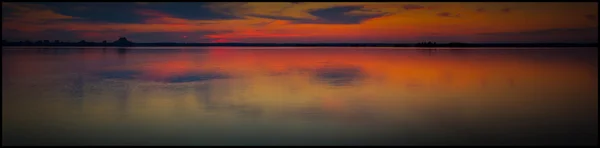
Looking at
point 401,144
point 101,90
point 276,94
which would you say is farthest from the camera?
point 101,90

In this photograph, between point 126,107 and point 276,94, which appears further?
point 276,94

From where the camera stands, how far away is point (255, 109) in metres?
8.03

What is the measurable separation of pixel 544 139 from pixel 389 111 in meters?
2.46

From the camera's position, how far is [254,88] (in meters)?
11.2

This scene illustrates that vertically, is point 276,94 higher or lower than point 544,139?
higher

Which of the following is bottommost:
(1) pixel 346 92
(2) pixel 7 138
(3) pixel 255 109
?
(2) pixel 7 138

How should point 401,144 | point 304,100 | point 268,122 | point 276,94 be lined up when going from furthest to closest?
point 276,94, point 304,100, point 268,122, point 401,144

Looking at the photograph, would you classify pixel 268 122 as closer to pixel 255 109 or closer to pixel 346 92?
pixel 255 109

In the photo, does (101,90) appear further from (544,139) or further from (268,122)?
(544,139)

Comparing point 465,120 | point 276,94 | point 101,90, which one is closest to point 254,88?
point 276,94

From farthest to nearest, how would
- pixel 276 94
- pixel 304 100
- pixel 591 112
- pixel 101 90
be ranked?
pixel 101 90, pixel 276 94, pixel 304 100, pixel 591 112

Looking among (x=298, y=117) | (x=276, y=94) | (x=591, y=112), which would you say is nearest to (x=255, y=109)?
(x=298, y=117)

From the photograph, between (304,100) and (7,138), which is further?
(304,100)

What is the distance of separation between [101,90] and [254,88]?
126 inches
